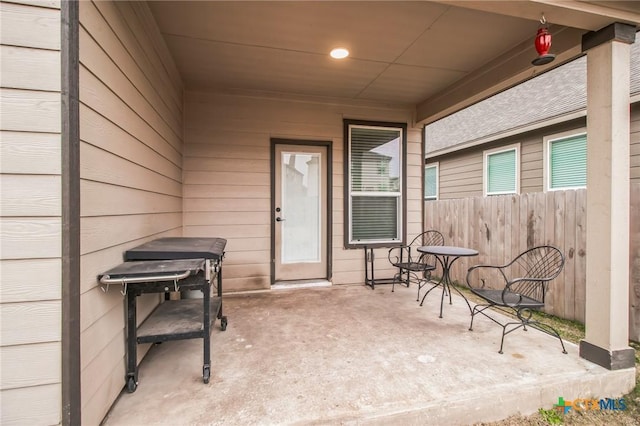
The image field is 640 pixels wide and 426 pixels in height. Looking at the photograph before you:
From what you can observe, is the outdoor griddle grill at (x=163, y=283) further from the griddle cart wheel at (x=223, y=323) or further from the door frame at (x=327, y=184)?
the door frame at (x=327, y=184)

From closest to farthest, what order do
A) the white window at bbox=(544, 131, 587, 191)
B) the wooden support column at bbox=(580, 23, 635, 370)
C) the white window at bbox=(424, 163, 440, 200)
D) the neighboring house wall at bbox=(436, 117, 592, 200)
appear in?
1. the wooden support column at bbox=(580, 23, 635, 370)
2. the white window at bbox=(544, 131, 587, 191)
3. the neighboring house wall at bbox=(436, 117, 592, 200)
4. the white window at bbox=(424, 163, 440, 200)

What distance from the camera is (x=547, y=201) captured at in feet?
11.0

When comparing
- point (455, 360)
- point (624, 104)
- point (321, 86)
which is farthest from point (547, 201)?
point (321, 86)

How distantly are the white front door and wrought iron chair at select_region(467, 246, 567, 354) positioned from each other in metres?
1.96

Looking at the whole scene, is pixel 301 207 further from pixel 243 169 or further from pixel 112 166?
pixel 112 166

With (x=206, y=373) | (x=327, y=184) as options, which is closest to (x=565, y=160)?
(x=327, y=184)

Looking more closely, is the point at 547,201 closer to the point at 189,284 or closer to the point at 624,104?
the point at 624,104

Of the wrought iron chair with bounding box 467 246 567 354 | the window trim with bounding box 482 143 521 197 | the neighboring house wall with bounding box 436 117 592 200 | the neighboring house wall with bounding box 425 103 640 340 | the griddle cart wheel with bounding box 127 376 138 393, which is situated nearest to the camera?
the griddle cart wheel with bounding box 127 376 138 393

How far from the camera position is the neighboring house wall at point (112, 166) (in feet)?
A: 4.49

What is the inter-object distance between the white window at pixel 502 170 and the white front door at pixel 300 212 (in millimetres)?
4164

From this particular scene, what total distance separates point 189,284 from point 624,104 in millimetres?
3110

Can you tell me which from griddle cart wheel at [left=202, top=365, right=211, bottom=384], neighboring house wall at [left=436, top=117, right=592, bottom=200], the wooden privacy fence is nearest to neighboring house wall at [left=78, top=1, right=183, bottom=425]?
griddle cart wheel at [left=202, top=365, right=211, bottom=384]

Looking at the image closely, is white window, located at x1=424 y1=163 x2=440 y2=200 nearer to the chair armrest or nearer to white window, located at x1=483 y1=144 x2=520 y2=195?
white window, located at x1=483 y1=144 x2=520 y2=195

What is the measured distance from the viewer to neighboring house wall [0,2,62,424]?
1.17 m
